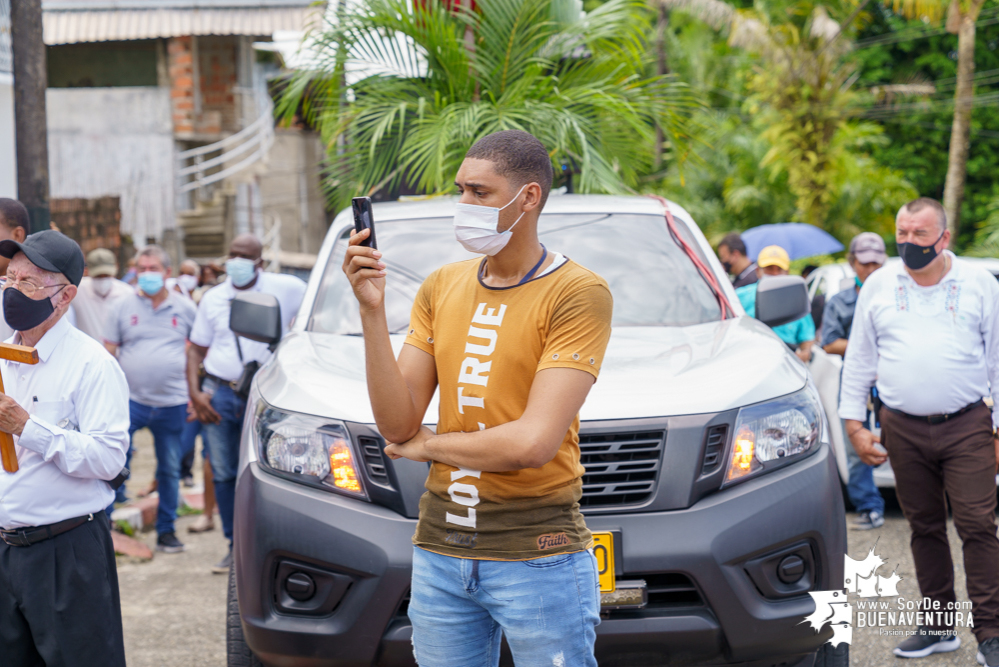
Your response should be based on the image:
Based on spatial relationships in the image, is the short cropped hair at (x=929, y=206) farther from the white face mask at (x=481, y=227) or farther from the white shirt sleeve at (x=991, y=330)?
the white face mask at (x=481, y=227)

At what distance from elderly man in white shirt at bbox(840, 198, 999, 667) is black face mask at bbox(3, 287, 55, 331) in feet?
11.2

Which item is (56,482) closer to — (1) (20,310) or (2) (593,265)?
(1) (20,310)

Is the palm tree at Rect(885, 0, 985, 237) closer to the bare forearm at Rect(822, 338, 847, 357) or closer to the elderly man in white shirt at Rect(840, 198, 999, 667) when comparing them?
the bare forearm at Rect(822, 338, 847, 357)

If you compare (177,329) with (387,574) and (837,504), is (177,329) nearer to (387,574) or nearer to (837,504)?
(387,574)

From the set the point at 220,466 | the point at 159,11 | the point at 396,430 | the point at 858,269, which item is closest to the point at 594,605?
the point at 396,430

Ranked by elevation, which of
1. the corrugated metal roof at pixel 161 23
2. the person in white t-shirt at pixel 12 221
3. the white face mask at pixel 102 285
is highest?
the corrugated metal roof at pixel 161 23

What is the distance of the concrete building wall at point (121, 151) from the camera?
1773cm

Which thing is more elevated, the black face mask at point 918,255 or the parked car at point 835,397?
the black face mask at point 918,255

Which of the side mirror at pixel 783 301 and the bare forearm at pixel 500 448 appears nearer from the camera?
the bare forearm at pixel 500 448

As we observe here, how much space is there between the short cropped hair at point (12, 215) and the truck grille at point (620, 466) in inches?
106

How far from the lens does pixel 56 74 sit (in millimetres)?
22016

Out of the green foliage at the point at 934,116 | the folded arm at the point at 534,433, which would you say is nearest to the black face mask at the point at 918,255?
the folded arm at the point at 534,433

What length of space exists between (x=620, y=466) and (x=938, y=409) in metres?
1.86

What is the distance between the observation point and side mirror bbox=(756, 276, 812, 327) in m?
4.43
